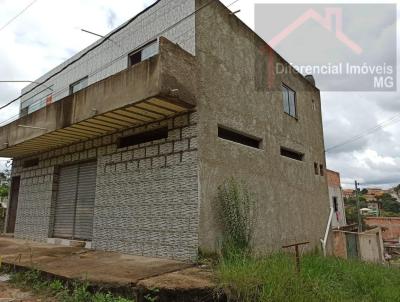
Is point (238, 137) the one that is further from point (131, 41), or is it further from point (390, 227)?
point (390, 227)

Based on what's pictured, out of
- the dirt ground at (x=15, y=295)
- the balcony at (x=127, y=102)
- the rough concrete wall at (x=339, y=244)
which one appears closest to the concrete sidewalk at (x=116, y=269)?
the dirt ground at (x=15, y=295)

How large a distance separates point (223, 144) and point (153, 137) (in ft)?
5.53

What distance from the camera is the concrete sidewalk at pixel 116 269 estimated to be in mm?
4605

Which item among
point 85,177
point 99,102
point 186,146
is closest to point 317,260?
point 186,146

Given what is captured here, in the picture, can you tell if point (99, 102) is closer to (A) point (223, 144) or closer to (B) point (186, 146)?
(B) point (186, 146)

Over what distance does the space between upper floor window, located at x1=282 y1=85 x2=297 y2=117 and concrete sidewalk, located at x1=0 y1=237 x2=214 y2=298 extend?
692 centimetres

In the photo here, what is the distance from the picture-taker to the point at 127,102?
643cm

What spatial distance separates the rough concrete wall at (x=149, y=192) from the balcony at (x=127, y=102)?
17.7 inches

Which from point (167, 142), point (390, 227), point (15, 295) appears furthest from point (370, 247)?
point (15, 295)

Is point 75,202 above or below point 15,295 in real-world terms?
above

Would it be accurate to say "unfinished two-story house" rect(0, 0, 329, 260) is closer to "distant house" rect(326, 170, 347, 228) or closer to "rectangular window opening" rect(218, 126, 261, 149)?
"rectangular window opening" rect(218, 126, 261, 149)

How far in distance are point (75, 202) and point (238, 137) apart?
5397 mm

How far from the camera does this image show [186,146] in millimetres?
6773

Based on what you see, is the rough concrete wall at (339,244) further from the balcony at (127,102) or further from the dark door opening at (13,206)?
the dark door opening at (13,206)
